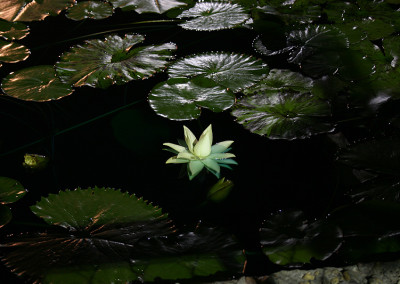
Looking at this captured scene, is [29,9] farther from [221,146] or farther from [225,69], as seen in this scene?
[221,146]

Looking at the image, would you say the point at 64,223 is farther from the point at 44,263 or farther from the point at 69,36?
the point at 69,36

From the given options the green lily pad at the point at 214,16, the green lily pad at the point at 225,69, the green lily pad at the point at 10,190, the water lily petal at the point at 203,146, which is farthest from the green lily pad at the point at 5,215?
the green lily pad at the point at 214,16

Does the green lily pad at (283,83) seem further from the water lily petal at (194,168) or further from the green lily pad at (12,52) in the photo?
the green lily pad at (12,52)

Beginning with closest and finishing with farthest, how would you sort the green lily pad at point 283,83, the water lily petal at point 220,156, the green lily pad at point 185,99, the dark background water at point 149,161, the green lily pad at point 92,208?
the green lily pad at point 92,208
the dark background water at point 149,161
the water lily petal at point 220,156
the green lily pad at point 185,99
the green lily pad at point 283,83

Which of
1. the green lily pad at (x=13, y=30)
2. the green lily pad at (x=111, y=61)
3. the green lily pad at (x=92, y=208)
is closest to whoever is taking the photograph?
the green lily pad at (x=92, y=208)

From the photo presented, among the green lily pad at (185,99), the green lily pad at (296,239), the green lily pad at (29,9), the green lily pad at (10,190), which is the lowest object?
the green lily pad at (296,239)

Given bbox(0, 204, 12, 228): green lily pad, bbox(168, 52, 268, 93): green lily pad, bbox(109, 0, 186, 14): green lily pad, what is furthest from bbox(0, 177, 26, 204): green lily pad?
bbox(109, 0, 186, 14): green lily pad

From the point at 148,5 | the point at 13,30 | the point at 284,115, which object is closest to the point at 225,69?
the point at 284,115

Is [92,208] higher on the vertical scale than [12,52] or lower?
lower

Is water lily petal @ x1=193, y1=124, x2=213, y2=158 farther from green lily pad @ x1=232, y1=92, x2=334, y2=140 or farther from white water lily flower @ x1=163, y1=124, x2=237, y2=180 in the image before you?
green lily pad @ x1=232, y1=92, x2=334, y2=140
